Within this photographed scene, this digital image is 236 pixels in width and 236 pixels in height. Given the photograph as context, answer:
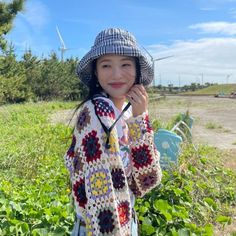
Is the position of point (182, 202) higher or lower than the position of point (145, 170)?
lower

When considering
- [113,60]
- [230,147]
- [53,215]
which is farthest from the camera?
[230,147]

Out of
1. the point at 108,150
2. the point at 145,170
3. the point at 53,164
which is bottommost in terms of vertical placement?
the point at 53,164

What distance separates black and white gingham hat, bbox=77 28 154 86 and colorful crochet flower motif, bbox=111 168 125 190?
0.46m

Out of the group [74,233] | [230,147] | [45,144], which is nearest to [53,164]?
[45,144]

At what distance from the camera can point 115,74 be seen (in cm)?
157

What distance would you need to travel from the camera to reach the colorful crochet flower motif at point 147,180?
1605mm

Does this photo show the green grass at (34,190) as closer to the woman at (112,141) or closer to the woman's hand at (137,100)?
the woman at (112,141)

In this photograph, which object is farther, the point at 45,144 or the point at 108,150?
the point at 45,144

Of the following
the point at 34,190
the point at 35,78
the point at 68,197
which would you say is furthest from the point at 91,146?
the point at 35,78

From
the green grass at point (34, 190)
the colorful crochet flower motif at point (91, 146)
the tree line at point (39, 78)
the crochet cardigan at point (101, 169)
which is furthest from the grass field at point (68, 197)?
the tree line at point (39, 78)

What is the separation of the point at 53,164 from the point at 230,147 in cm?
492

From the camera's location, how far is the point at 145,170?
160 cm

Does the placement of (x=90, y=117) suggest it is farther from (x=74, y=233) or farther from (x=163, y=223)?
(x=163, y=223)

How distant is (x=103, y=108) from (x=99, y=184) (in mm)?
281
